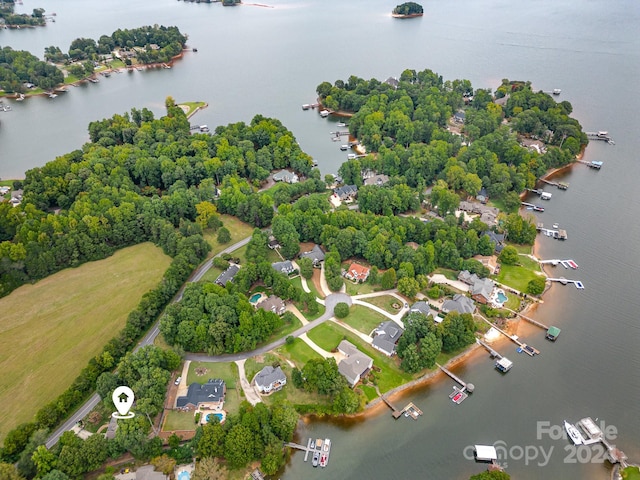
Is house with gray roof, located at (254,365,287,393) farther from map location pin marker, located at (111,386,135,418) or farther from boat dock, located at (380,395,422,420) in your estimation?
map location pin marker, located at (111,386,135,418)

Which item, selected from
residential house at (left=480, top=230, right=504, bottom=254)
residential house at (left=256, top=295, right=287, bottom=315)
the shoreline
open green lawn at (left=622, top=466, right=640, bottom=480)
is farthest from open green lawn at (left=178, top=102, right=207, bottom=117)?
open green lawn at (left=622, top=466, right=640, bottom=480)

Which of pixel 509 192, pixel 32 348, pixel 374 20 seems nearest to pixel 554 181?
pixel 509 192

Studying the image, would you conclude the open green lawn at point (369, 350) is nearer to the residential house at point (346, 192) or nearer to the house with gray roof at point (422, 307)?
the house with gray roof at point (422, 307)

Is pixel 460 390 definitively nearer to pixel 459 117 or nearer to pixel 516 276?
pixel 516 276

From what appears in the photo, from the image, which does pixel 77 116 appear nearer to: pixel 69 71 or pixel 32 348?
pixel 69 71

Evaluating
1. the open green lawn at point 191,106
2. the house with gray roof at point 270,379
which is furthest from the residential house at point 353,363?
the open green lawn at point 191,106

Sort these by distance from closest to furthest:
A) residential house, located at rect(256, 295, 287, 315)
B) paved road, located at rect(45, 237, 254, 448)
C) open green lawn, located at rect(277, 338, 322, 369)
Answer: paved road, located at rect(45, 237, 254, 448), open green lawn, located at rect(277, 338, 322, 369), residential house, located at rect(256, 295, 287, 315)
